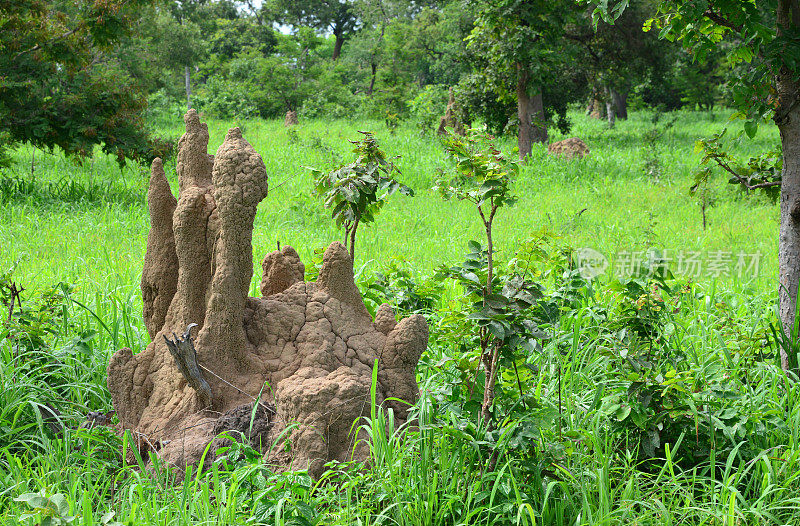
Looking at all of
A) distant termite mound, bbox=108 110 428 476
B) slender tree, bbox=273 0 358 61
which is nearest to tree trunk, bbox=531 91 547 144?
distant termite mound, bbox=108 110 428 476

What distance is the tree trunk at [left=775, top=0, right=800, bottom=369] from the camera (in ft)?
12.0

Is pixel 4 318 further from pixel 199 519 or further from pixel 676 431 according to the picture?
pixel 676 431

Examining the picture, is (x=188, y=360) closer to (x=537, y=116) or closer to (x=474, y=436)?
(x=474, y=436)

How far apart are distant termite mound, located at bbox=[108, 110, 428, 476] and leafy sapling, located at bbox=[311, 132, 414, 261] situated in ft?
1.96

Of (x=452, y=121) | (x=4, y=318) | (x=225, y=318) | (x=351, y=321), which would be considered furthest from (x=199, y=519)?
(x=452, y=121)

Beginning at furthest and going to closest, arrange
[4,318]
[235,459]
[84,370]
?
[4,318] < [84,370] < [235,459]

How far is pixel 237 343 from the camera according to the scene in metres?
2.95

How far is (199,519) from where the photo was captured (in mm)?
2383

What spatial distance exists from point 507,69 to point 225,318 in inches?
410

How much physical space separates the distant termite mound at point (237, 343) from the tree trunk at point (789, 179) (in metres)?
2.19

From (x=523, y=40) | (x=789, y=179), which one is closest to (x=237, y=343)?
(x=789, y=179)

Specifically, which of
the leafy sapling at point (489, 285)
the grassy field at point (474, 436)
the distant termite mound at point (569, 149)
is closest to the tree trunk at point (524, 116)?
the distant termite mound at point (569, 149)

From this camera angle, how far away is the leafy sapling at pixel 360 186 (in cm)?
363

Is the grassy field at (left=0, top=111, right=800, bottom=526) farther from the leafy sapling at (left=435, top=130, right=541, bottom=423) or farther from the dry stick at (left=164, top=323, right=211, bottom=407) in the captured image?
the dry stick at (left=164, top=323, right=211, bottom=407)
